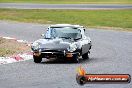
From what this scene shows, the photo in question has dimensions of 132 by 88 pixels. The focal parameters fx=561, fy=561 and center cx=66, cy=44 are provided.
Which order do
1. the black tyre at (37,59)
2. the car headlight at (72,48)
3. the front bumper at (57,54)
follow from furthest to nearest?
1. the black tyre at (37,59)
2. the car headlight at (72,48)
3. the front bumper at (57,54)

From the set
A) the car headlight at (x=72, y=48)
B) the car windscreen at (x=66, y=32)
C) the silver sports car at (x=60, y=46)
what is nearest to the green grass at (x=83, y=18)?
the car windscreen at (x=66, y=32)

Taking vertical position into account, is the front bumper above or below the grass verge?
above

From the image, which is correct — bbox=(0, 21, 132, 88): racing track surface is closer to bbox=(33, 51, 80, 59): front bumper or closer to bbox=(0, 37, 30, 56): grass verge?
bbox=(33, 51, 80, 59): front bumper

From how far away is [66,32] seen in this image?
17906mm

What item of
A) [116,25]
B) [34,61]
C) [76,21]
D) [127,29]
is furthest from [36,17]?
[34,61]

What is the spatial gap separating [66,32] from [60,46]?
137 centimetres

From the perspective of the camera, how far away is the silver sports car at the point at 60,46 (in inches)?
652

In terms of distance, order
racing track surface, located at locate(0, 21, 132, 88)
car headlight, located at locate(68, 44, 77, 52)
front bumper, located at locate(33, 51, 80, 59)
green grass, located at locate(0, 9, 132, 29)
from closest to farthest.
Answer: racing track surface, located at locate(0, 21, 132, 88) → front bumper, located at locate(33, 51, 80, 59) → car headlight, located at locate(68, 44, 77, 52) → green grass, located at locate(0, 9, 132, 29)

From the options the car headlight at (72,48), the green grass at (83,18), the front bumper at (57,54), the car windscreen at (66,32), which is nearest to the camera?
the front bumper at (57,54)

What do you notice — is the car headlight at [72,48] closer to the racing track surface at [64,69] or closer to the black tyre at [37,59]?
the racing track surface at [64,69]

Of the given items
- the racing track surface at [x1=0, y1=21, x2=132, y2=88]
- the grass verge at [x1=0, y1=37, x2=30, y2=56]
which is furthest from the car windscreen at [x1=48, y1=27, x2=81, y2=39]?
the grass verge at [x1=0, y1=37, x2=30, y2=56]

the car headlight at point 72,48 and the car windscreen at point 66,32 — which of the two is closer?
the car headlight at point 72,48

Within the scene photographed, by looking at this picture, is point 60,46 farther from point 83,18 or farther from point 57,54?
point 83,18

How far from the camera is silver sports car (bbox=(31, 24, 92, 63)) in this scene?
16562 millimetres
